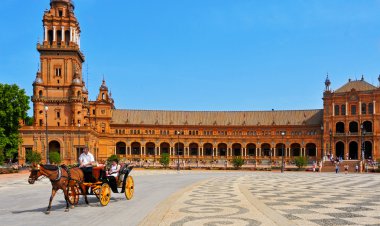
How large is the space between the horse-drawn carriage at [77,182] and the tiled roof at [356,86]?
3907 inches

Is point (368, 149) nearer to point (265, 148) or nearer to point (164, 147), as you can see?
point (265, 148)

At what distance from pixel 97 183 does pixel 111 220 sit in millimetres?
4624

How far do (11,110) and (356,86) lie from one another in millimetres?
82727

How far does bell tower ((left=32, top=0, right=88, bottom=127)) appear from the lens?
3676 inches

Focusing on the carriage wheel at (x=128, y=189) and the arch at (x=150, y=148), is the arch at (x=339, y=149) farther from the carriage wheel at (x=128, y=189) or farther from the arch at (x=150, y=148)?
the carriage wheel at (x=128, y=189)

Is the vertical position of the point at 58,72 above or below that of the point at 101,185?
above

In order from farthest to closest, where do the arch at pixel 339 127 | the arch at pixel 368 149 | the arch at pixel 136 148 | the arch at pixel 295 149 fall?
1. the arch at pixel 136 148
2. the arch at pixel 295 149
3. the arch at pixel 339 127
4. the arch at pixel 368 149

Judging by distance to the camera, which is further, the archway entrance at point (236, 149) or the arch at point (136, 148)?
the archway entrance at point (236, 149)

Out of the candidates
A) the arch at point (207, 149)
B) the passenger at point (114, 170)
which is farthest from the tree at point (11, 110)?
the arch at point (207, 149)

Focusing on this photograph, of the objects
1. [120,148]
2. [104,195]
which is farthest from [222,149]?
[104,195]

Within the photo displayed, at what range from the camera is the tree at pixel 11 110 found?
7088 cm

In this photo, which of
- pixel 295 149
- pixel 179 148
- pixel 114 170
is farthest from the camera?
pixel 179 148

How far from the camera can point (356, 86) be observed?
364ft

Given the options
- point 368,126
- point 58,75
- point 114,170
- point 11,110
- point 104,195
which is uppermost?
point 58,75
